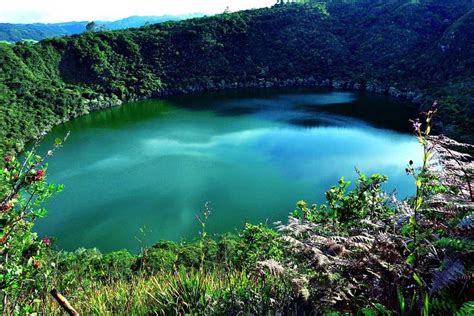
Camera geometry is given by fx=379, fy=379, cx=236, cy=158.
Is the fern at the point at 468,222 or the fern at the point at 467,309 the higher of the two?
the fern at the point at 468,222

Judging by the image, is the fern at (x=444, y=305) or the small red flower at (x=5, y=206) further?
the small red flower at (x=5, y=206)

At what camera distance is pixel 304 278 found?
3131 mm

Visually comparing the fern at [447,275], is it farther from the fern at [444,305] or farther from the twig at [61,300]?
the twig at [61,300]

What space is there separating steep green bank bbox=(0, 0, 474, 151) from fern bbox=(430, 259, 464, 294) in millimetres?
44819

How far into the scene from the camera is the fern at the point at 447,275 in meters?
2.40

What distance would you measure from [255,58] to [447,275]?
74.9 metres

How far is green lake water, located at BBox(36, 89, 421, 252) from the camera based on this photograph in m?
22.8

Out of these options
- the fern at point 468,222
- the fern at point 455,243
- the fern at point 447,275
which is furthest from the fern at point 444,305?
the fern at point 468,222

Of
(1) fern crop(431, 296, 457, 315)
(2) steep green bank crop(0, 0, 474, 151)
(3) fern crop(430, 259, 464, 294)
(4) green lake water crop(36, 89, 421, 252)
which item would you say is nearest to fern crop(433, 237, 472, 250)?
(3) fern crop(430, 259, 464, 294)

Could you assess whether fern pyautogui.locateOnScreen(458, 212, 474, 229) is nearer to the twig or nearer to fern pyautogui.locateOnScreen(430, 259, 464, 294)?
fern pyautogui.locateOnScreen(430, 259, 464, 294)

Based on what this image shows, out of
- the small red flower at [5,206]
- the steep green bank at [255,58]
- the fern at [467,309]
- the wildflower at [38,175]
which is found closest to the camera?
the fern at [467,309]

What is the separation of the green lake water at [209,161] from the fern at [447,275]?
14.5 meters

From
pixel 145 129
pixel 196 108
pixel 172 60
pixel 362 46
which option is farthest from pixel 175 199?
pixel 362 46

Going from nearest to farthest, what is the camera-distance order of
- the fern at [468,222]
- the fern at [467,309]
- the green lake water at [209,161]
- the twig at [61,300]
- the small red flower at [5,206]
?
the fern at [467,309] < the twig at [61,300] < the fern at [468,222] < the small red flower at [5,206] < the green lake water at [209,161]
